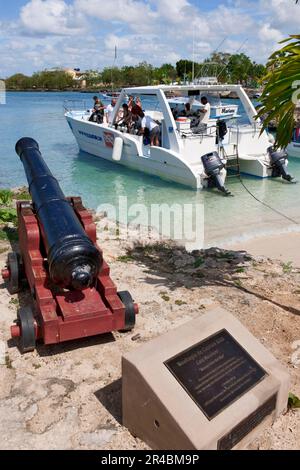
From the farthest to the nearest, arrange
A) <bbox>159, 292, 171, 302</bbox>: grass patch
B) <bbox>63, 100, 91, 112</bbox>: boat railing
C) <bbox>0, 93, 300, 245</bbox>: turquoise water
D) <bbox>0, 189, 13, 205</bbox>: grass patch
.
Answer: <bbox>63, 100, 91, 112</bbox>: boat railing < <bbox>0, 93, 300, 245</bbox>: turquoise water < <bbox>0, 189, 13, 205</bbox>: grass patch < <bbox>159, 292, 171, 302</bbox>: grass patch

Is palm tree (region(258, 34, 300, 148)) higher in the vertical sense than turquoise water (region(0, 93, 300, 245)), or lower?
higher

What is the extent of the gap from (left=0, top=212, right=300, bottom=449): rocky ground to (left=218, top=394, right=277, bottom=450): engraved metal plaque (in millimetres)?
158

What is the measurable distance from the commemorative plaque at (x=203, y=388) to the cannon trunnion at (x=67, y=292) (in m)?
1.03

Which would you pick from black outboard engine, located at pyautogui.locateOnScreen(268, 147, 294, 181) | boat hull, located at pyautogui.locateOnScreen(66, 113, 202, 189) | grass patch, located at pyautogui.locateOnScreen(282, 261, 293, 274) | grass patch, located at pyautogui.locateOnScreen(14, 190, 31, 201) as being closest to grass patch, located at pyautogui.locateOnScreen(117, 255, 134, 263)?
grass patch, located at pyautogui.locateOnScreen(282, 261, 293, 274)

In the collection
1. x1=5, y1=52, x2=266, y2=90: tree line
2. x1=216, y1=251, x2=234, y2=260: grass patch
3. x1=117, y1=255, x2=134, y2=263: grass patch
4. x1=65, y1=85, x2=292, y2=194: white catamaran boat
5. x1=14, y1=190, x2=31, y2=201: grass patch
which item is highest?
x1=5, y1=52, x2=266, y2=90: tree line

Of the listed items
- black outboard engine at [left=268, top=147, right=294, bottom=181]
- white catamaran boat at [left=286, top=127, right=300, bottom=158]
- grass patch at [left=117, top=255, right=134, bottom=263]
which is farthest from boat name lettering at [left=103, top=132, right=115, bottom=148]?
grass patch at [left=117, top=255, right=134, bottom=263]

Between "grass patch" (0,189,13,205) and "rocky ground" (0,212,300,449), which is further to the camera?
"grass patch" (0,189,13,205)

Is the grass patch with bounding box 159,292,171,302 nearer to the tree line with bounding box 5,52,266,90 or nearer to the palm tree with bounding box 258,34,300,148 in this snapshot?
the palm tree with bounding box 258,34,300,148

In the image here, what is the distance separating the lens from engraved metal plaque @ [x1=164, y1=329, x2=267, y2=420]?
255 cm

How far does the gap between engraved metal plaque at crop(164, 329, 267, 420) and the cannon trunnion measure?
1186 mm

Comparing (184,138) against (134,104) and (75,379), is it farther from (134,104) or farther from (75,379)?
(75,379)

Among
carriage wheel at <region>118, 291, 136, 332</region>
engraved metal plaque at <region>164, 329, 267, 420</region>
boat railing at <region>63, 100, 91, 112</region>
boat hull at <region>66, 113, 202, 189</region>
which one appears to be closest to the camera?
engraved metal plaque at <region>164, 329, 267, 420</region>

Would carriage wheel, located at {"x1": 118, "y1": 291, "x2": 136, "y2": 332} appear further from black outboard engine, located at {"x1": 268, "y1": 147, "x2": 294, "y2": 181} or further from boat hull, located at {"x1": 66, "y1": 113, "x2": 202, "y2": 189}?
black outboard engine, located at {"x1": 268, "y1": 147, "x2": 294, "y2": 181}
